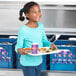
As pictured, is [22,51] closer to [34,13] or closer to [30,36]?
[30,36]

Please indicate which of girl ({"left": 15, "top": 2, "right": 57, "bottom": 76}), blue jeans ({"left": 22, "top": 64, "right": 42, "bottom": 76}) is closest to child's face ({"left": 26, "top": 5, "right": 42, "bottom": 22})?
girl ({"left": 15, "top": 2, "right": 57, "bottom": 76})

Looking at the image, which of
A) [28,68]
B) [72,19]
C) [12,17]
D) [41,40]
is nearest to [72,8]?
[72,19]

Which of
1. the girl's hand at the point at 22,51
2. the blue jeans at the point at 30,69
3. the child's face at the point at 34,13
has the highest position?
the child's face at the point at 34,13

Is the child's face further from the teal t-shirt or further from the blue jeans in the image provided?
the blue jeans

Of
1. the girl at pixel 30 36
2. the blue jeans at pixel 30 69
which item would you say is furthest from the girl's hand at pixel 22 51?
the blue jeans at pixel 30 69

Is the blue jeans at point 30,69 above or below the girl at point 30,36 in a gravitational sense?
below

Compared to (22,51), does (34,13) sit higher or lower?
higher

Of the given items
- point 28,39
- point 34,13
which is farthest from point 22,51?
point 34,13

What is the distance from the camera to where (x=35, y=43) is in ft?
5.65

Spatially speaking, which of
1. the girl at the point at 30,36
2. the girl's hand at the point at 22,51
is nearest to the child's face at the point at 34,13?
the girl at the point at 30,36

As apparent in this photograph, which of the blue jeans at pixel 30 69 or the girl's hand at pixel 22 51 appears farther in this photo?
the blue jeans at pixel 30 69

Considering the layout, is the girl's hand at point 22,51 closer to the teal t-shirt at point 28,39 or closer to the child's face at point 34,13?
the teal t-shirt at point 28,39

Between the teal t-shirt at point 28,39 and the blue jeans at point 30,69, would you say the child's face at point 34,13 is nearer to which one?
the teal t-shirt at point 28,39

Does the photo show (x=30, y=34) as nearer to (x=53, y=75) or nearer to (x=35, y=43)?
(x=35, y=43)
